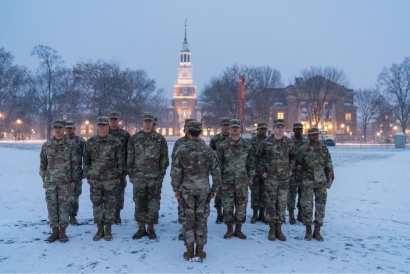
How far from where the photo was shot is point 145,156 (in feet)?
21.6

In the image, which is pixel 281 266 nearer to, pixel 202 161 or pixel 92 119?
pixel 202 161

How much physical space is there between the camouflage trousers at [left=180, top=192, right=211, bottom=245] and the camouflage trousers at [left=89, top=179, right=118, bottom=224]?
1695 mm

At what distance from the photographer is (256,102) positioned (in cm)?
4334

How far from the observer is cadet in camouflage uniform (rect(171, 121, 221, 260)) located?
18.4ft

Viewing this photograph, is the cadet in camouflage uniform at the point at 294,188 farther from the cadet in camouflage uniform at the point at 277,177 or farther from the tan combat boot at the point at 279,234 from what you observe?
the tan combat boot at the point at 279,234

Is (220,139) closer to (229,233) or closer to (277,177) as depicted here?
(277,177)

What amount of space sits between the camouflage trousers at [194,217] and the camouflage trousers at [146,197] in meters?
1.09

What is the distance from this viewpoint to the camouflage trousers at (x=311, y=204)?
21.9 feet

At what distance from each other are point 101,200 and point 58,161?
113cm

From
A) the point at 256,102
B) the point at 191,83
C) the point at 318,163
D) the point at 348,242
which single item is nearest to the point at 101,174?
the point at 318,163

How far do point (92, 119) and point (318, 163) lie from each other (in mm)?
41381

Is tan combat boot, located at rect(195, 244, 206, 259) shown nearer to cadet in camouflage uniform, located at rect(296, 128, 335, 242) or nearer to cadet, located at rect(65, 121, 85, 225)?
cadet in camouflage uniform, located at rect(296, 128, 335, 242)

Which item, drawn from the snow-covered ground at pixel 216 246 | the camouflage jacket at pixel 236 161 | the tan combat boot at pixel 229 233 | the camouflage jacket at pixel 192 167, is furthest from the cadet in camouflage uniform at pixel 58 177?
the tan combat boot at pixel 229 233

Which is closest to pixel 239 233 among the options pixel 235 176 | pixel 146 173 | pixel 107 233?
pixel 235 176
